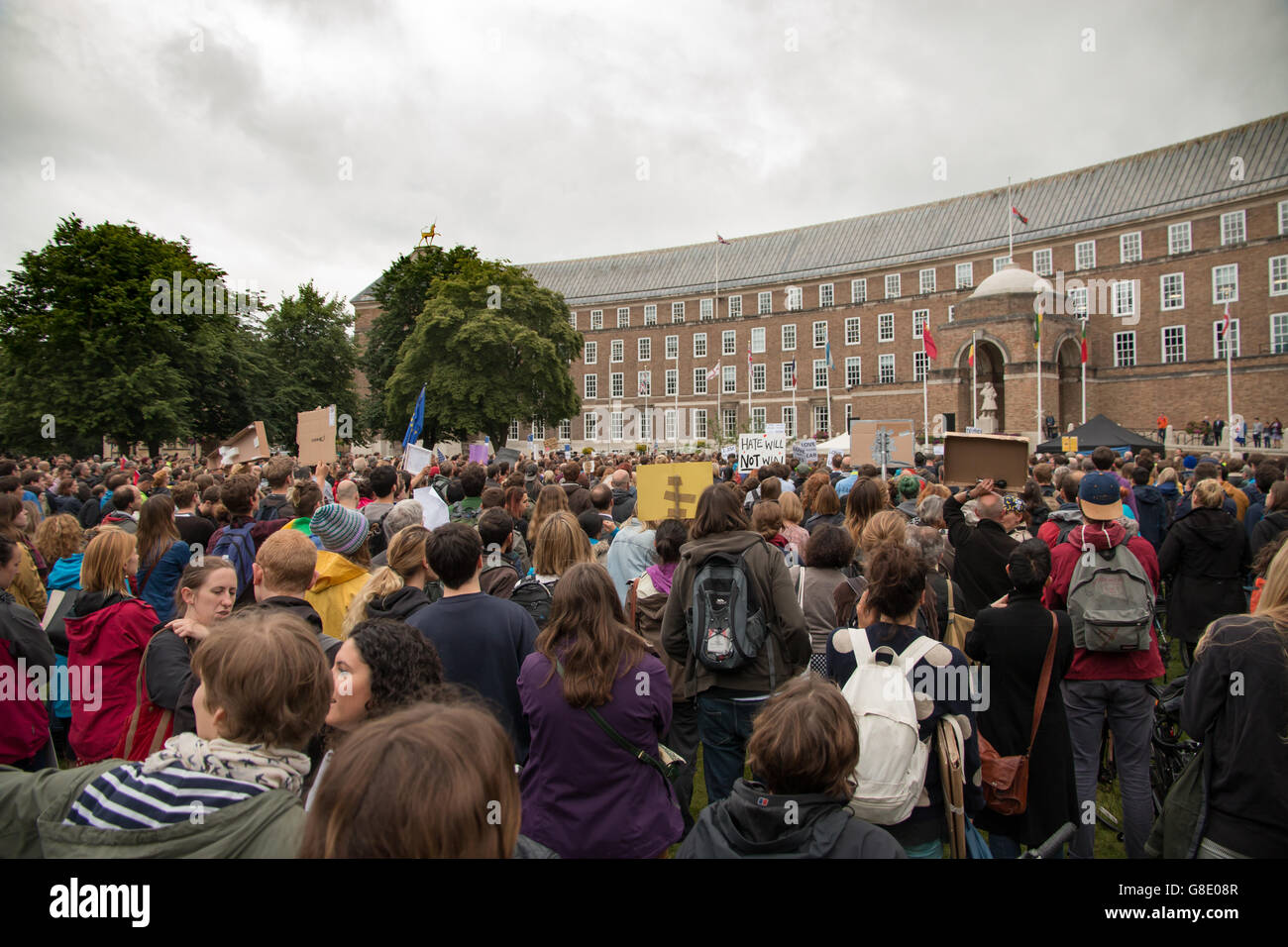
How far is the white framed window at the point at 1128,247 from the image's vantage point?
168 feet

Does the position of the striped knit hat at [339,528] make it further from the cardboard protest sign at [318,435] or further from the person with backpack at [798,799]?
the cardboard protest sign at [318,435]

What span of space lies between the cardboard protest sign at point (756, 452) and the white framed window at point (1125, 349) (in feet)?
147

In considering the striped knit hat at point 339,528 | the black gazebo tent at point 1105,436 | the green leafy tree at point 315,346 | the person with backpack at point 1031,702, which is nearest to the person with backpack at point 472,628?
the striped knit hat at point 339,528

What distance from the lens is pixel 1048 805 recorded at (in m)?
3.91

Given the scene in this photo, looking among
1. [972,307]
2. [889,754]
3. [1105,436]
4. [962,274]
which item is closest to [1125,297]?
[962,274]

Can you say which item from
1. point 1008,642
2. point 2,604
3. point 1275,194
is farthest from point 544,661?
point 1275,194

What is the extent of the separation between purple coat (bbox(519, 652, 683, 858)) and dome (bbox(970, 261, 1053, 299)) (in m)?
50.3

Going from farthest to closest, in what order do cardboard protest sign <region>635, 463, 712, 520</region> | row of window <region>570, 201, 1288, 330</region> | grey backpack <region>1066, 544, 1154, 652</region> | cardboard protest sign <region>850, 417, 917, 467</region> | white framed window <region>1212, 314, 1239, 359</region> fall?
row of window <region>570, 201, 1288, 330</region> → white framed window <region>1212, 314, 1239, 359</region> → cardboard protest sign <region>850, 417, 917, 467</region> → cardboard protest sign <region>635, 463, 712, 520</region> → grey backpack <region>1066, 544, 1154, 652</region>

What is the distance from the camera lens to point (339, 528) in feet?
15.7

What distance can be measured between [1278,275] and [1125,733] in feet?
182

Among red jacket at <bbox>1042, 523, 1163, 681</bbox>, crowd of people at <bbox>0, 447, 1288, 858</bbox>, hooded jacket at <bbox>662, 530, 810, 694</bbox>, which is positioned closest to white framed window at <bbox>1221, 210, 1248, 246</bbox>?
crowd of people at <bbox>0, 447, 1288, 858</bbox>

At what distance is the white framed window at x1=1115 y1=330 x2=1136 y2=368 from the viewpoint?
50.5 metres

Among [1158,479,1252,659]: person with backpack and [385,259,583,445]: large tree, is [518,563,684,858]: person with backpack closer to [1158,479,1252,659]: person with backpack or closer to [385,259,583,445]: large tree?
[1158,479,1252,659]: person with backpack

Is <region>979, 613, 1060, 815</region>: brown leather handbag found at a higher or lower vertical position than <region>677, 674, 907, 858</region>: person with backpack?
lower
